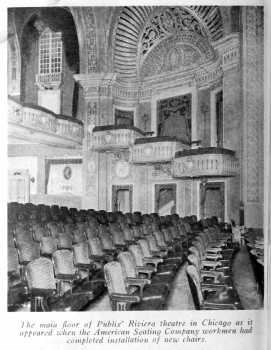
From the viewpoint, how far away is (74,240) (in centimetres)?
421

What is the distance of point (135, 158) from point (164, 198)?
1.19 meters

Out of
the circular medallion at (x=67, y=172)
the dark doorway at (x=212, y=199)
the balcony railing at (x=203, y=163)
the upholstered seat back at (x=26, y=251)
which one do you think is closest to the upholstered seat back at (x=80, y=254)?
the upholstered seat back at (x=26, y=251)

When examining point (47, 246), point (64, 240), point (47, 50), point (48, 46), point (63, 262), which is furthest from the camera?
point (48, 46)

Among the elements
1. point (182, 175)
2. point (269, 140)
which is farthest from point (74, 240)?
point (182, 175)

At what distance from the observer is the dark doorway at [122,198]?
23.7ft

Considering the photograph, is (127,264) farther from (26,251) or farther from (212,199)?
(212,199)

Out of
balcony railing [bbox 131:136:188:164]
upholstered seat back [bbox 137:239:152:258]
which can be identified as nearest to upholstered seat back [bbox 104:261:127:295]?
upholstered seat back [bbox 137:239:152:258]

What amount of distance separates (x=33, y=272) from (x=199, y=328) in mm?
1195

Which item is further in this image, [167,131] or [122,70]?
[167,131]

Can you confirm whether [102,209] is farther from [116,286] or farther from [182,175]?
[116,286]

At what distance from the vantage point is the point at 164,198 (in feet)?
29.1

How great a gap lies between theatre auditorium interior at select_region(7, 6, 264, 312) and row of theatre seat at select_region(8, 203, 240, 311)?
15 mm

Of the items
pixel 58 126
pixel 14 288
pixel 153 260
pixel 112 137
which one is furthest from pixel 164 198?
pixel 14 288

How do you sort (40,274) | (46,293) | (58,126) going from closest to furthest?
(46,293)
(40,274)
(58,126)
